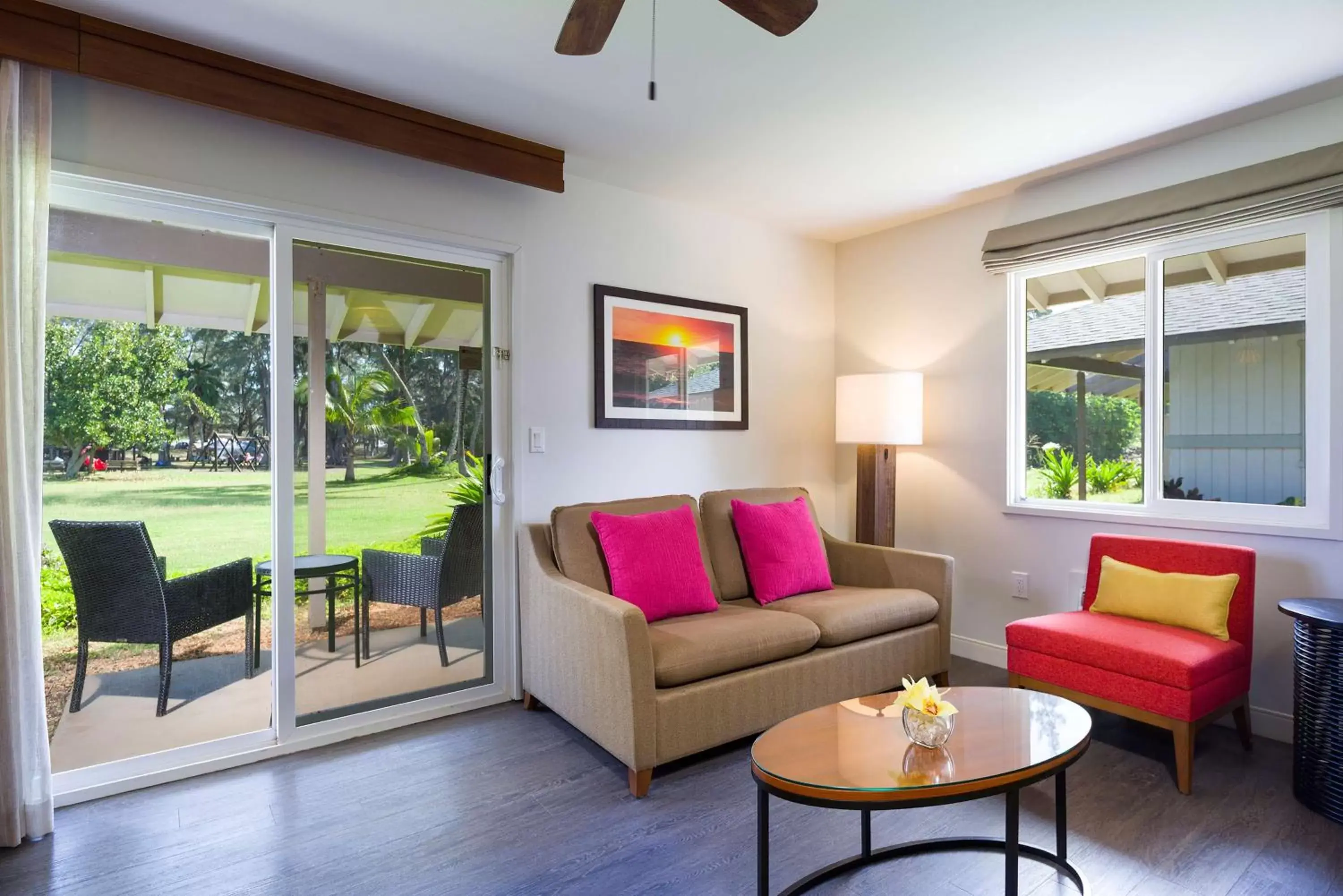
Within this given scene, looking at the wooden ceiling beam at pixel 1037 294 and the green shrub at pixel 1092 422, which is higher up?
the wooden ceiling beam at pixel 1037 294

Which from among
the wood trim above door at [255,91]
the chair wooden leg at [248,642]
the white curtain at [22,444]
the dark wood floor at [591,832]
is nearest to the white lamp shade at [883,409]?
the dark wood floor at [591,832]

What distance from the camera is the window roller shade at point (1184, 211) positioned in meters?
2.63

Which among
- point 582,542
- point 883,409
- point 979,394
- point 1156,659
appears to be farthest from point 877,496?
point 582,542

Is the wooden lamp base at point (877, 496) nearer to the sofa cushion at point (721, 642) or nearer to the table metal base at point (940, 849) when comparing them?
the sofa cushion at point (721, 642)

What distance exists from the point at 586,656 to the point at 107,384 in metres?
1.89

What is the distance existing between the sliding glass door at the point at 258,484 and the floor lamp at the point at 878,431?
1.84 metres

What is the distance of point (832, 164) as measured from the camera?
3.22 metres

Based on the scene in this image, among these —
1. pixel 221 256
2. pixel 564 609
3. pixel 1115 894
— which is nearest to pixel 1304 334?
pixel 1115 894

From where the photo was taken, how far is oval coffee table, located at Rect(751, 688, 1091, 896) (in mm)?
1533

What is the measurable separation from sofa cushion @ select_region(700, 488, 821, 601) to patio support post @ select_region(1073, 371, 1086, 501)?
1.31m

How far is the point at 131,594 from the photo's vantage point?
243 centimetres

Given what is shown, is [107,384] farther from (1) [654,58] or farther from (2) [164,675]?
(1) [654,58]

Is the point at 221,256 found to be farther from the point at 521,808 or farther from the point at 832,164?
the point at 832,164

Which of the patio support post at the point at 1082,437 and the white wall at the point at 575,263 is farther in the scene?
the patio support post at the point at 1082,437
